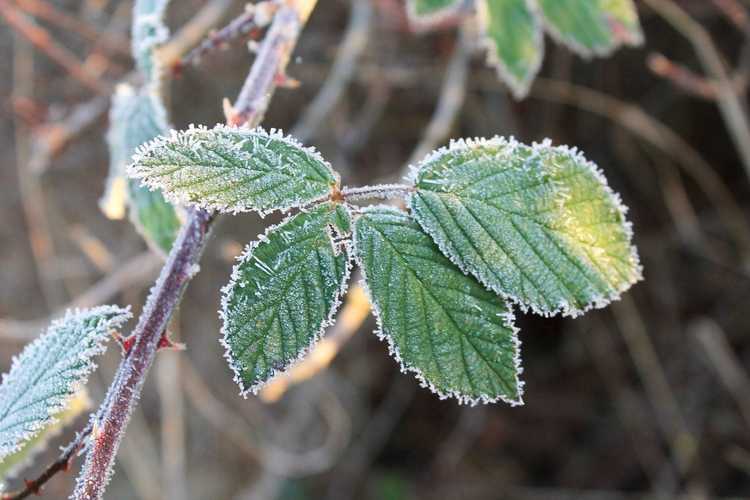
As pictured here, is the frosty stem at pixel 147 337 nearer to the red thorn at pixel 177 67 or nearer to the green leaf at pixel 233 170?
the green leaf at pixel 233 170

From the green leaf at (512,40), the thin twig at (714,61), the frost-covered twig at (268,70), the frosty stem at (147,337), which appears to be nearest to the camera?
the frosty stem at (147,337)

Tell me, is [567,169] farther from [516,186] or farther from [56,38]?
[56,38]

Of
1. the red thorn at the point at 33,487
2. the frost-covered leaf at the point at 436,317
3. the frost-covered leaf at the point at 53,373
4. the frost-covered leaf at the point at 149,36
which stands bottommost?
the frost-covered leaf at the point at 436,317

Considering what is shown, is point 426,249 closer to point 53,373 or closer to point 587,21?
point 53,373

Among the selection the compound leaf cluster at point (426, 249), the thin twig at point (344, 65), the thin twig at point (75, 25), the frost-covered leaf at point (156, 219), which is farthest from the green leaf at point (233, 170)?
the thin twig at point (75, 25)

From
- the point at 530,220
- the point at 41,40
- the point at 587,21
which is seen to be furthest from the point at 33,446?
the point at 41,40

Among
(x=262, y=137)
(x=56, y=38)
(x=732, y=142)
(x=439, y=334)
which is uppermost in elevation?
(x=56, y=38)

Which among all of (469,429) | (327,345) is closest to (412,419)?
(469,429)
